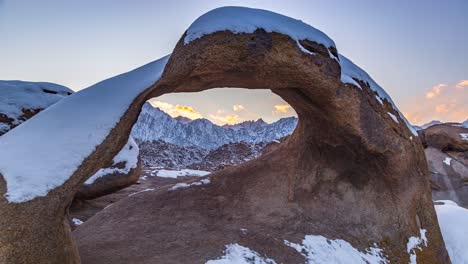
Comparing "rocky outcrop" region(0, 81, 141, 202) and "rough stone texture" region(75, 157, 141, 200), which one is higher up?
"rocky outcrop" region(0, 81, 141, 202)

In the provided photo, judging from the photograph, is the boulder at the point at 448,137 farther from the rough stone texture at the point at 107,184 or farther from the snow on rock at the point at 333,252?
the rough stone texture at the point at 107,184

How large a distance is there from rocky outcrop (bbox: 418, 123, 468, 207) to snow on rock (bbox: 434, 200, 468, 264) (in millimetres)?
7559

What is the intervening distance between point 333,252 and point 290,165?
198 cm

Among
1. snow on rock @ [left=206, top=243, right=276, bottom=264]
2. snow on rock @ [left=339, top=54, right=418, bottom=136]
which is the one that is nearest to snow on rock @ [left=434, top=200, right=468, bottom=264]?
snow on rock @ [left=339, top=54, right=418, bottom=136]

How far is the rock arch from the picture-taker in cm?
281

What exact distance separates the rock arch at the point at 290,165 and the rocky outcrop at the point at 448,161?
9322mm

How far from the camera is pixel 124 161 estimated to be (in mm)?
9062

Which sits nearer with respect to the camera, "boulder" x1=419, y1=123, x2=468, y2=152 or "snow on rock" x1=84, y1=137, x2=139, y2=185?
"snow on rock" x1=84, y1=137, x2=139, y2=185

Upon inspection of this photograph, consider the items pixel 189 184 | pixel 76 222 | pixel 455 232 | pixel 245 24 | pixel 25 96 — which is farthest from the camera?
pixel 76 222

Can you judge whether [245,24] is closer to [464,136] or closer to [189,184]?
[189,184]

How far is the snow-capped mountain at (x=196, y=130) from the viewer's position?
87125 millimetres

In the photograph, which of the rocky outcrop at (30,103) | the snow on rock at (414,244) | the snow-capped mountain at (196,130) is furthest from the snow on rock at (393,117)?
the snow-capped mountain at (196,130)

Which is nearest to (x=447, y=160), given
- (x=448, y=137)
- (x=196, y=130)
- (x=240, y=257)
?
(x=448, y=137)

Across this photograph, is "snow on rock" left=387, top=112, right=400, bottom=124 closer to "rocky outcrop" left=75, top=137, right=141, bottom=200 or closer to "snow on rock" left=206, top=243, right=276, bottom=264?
"snow on rock" left=206, top=243, right=276, bottom=264
